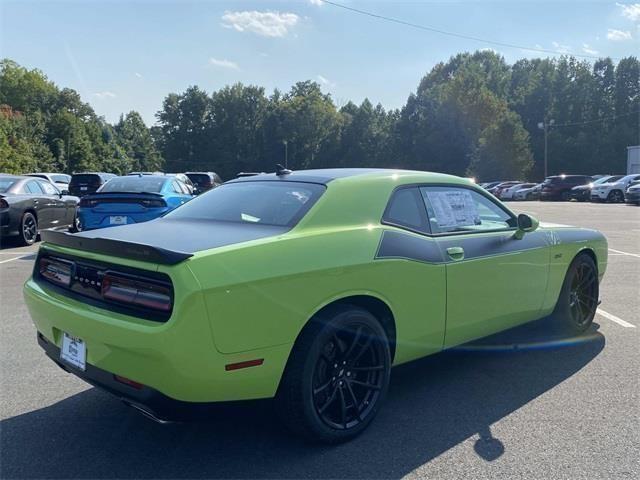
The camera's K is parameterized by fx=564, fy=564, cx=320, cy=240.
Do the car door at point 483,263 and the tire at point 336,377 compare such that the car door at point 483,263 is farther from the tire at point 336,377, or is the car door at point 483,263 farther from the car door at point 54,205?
the car door at point 54,205

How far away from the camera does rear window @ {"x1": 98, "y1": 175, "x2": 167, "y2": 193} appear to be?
9.75 metres

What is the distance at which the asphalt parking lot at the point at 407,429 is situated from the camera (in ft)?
9.35

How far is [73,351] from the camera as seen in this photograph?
9.75ft

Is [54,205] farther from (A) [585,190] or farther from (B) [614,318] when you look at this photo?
(A) [585,190]

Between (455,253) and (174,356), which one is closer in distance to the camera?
(174,356)

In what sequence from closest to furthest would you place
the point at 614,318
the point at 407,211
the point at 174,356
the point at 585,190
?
the point at 174,356 → the point at 407,211 → the point at 614,318 → the point at 585,190

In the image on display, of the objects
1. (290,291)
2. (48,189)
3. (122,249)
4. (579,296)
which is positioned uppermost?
(122,249)

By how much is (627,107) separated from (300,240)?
247ft

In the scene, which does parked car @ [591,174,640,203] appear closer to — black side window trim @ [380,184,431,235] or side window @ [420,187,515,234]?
side window @ [420,187,515,234]

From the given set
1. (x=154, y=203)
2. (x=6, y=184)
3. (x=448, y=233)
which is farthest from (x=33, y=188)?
(x=448, y=233)

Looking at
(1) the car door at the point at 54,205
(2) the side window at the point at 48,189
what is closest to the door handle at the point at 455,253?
(1) the car door at the point at 54,205

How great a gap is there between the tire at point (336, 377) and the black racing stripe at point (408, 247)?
401mm

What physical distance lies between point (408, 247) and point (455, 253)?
0.44 m

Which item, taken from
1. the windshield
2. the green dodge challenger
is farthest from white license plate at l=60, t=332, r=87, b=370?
the windshield
